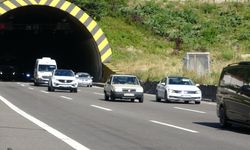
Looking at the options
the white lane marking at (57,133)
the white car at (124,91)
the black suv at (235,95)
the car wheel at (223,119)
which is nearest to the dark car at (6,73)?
the white car at (124,91)

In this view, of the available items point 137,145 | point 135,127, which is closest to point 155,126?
point 135,127

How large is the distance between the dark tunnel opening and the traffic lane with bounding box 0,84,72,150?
143ft

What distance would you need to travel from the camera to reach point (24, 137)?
14438 millimetres

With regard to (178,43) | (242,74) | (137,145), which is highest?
(178,43)

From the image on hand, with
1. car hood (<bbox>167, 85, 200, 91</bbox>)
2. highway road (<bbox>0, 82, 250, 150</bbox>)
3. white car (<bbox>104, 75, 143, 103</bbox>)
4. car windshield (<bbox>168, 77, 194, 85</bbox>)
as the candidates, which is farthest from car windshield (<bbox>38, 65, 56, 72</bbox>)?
highway road (<bbox>0, 82, 250, 150</bbox>)

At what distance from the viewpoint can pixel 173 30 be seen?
72.2m

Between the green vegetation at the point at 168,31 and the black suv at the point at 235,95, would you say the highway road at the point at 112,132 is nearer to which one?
the black suv at the point at 235,95

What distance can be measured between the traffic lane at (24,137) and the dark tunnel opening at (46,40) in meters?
43.5

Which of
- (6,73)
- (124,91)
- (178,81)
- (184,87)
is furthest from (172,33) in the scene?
(124,91)

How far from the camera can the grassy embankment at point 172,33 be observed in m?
62.2

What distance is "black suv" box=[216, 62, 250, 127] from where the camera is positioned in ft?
54.5

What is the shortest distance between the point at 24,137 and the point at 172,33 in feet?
189

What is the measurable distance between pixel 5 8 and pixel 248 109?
44317 millimetres

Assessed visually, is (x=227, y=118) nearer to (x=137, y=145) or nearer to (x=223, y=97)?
(x=223, y=97)
